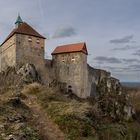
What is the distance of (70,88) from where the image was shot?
37531mm

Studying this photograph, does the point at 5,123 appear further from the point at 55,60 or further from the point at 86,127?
the point at 55,60

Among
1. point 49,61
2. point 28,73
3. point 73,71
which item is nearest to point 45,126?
point 28,73

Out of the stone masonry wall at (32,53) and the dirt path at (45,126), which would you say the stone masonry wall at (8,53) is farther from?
the dirt path at (45,126)

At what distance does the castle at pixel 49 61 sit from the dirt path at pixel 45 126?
18698 millimetres

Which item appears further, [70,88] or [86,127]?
[70,88]

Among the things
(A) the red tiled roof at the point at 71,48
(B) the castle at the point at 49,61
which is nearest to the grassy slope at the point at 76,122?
(B) the castle at the point at 49,61

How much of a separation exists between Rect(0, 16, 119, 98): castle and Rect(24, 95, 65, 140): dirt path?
61.3 feet

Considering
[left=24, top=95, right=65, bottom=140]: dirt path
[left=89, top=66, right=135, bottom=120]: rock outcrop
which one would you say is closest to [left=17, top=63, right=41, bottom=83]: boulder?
[left=89, top=66, right=135, bottom=120]: rock outcrop

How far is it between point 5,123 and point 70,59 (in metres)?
26.5

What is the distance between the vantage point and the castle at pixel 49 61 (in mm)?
34781

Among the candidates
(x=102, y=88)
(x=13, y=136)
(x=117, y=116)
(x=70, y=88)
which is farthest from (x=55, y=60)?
(x=13, y=136)

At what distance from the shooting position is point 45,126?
13969 millimetres

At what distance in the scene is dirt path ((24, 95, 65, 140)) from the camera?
42.5 feet

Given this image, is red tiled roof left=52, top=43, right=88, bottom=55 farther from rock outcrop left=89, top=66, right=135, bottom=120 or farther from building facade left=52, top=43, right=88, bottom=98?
rock outcrop left=89, top=66, right=135, bottom=120
